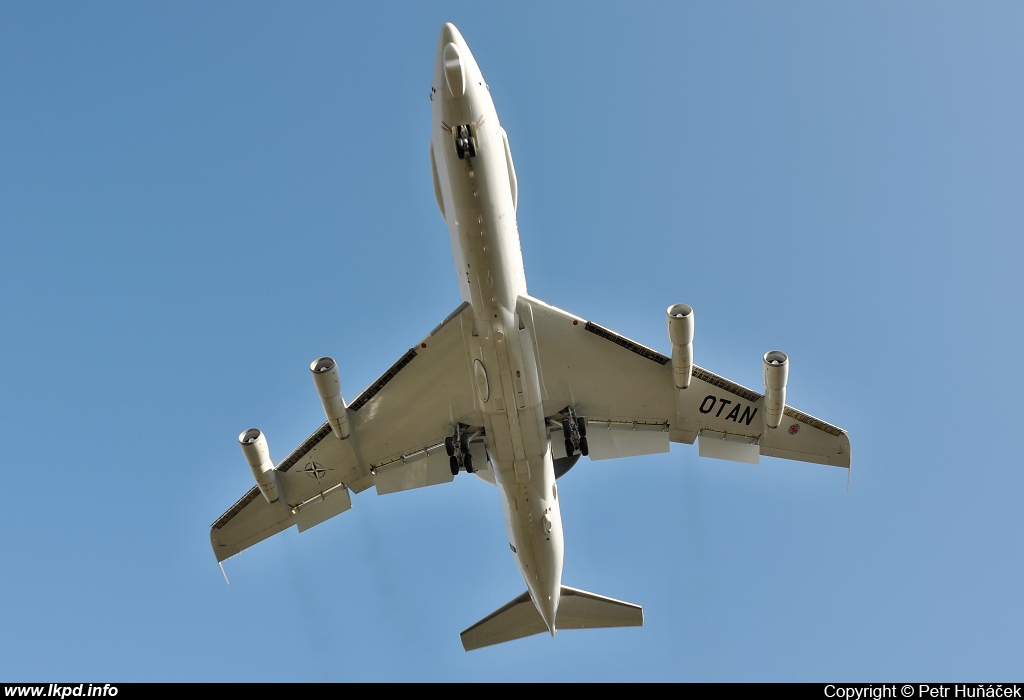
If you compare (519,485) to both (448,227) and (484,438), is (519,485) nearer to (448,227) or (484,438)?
(484,438)

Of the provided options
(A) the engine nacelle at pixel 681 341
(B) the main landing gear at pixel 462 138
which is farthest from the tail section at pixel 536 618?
(B) the main landing gear at pixel 462 138

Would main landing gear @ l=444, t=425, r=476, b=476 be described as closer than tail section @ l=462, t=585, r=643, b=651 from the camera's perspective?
Yes

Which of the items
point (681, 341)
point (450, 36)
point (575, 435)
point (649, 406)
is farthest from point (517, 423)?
point (450, 36)

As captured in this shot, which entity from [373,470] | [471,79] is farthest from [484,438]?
[471,79]

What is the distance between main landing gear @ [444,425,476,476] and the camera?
99.2ft

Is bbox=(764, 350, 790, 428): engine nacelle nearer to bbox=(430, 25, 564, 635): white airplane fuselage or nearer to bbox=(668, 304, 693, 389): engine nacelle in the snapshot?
bbox=(668, 304, 693, 389): engine nacelle

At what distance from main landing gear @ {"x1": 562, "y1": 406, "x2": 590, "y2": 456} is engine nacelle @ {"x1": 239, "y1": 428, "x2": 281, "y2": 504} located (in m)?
8.81

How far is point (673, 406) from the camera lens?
3114 cm

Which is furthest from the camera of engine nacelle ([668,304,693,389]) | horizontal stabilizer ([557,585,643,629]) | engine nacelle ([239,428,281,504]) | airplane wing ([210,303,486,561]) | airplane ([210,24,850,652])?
horizontal stabilizer ([557,585,643,629])

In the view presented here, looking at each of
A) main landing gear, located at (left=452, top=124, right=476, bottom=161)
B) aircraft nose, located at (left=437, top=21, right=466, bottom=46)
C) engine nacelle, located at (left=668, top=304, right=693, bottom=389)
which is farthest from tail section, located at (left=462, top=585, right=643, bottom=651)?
aircraft nose, located at (left=437, top=21, right=466, bottom=46)

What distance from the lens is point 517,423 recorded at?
2906cm

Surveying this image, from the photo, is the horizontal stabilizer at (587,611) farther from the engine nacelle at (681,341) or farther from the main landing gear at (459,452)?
the engine nacelle at (681,341)

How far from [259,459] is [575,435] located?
30.7 feet

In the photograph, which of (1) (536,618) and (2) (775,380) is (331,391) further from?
(2) (775,380)
